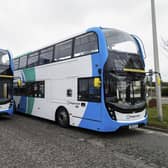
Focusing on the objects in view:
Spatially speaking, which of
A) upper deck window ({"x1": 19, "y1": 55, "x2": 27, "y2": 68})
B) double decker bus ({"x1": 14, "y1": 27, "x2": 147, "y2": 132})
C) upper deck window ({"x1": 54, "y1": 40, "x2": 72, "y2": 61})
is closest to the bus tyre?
double decker bus ({"x1": 14, "y1": 27, "x2": 147, "y2": 132})

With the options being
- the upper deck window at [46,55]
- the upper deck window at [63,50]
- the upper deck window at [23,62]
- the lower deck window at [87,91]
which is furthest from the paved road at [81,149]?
the upper deck window at [23,62]

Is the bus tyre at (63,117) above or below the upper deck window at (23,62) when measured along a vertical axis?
below

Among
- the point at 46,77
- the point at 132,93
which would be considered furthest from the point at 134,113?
the point at 46,77

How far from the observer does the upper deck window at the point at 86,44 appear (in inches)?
313

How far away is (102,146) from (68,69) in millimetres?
3814

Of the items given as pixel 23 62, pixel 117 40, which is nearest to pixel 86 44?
pixel 117 40

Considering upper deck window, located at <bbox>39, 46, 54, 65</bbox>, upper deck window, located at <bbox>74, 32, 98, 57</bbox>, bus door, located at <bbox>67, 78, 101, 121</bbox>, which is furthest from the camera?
upper deck window, located at <bbox>39, 46, 54, 65</bbox>

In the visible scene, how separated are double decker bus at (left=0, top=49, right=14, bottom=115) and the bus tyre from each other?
308 centimetres

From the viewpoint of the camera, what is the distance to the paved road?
16.3ft

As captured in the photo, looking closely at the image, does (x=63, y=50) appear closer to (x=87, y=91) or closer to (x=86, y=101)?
(x=87, y=91)

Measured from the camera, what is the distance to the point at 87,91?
26.8ft

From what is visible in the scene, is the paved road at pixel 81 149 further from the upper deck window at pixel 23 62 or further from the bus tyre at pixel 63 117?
the upper deck window at pixel 23 62

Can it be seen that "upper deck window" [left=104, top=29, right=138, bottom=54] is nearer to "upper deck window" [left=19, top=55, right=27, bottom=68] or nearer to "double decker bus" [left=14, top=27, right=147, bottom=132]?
"double decker bus" [left=14, top=27, right=147, bottom=132]

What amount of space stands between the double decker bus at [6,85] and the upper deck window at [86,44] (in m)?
4.64
